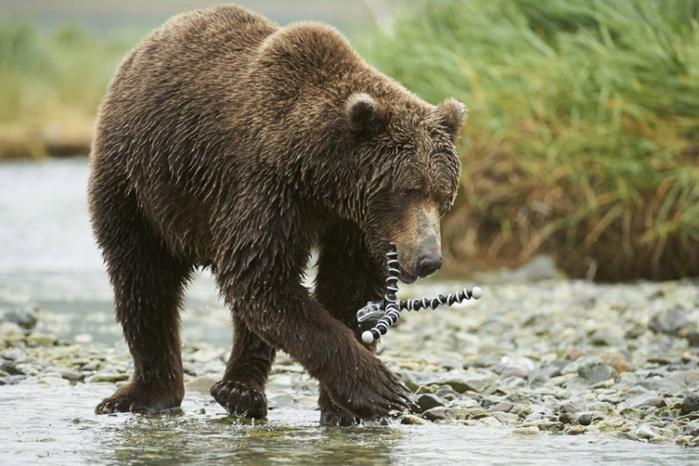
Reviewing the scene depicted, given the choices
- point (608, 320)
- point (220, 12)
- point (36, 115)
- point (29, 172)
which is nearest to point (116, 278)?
point (220, 12)

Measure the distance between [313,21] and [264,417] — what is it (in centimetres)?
190

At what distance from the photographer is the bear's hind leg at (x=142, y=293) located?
5.67m

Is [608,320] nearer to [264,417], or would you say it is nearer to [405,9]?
[264,417]

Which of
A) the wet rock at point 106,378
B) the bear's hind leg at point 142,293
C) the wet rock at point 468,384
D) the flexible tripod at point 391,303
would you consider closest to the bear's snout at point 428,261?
the flexible tripod at point 391,303

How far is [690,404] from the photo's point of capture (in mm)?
5199

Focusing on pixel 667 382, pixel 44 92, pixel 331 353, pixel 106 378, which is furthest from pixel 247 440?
pixel 44 92

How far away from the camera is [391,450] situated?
15.0 feet

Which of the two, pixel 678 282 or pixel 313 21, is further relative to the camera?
pixel 678 282

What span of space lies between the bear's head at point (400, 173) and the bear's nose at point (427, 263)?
1.7 inches

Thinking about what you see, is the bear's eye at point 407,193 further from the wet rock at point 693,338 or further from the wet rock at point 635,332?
the wet rock at point 635,332

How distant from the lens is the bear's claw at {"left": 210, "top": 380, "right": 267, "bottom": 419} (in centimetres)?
540

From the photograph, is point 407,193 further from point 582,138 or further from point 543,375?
point 582,138

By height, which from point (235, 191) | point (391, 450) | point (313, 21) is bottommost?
point (391, 450)

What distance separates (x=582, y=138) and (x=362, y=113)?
6.49 metres
